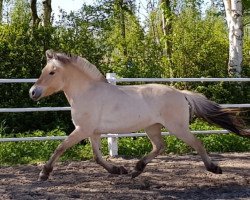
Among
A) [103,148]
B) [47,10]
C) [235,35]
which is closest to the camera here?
[103,148]

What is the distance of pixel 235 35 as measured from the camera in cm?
1202

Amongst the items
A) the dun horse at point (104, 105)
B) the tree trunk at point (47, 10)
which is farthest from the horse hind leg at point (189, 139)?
the tree trunk at point (47, 10)

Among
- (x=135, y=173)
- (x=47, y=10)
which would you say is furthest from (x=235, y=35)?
(x=135, y=173)

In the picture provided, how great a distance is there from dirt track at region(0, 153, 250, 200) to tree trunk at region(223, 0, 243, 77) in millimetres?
4550

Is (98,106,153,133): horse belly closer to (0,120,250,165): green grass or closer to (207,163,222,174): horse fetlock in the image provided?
(207,163,222,174): horse fetlock

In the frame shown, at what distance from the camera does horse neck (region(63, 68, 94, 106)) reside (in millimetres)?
6066

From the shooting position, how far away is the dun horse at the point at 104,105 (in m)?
5.89

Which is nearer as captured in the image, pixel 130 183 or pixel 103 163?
pixel 130 183

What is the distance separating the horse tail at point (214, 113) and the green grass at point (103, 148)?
2.60m

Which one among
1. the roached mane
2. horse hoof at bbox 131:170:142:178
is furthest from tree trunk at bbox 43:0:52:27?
horse hoof at bbox 131:170:142:178

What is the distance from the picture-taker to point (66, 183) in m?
6.08

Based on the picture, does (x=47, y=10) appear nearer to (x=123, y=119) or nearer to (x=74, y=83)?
(x=74, y=83)

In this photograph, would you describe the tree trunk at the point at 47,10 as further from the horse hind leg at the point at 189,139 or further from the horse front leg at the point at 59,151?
the horse hind leg at the point at 189,139

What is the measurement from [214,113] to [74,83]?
177 centimetres
